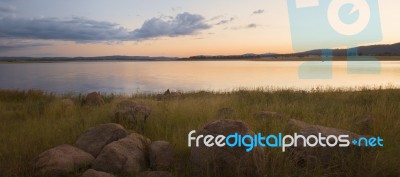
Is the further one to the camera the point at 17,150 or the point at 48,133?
the point at 48,133

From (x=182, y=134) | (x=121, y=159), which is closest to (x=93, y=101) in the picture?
(x=182, y=134)

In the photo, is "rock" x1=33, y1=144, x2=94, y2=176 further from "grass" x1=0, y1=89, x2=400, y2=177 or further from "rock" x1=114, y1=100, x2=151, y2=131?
"rock" x1=114, y1=100, x2=151, y2=131

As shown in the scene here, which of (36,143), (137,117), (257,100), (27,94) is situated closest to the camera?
(36,143)

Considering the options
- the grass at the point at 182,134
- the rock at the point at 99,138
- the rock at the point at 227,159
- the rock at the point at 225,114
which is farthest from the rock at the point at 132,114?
the rock at the point at 227,159

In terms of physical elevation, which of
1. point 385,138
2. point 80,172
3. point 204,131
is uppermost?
point 204,131

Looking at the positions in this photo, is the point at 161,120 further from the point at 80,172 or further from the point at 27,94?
the point at 27,94

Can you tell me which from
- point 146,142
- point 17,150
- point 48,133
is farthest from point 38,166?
point 48,133

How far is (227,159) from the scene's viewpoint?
4430 mm

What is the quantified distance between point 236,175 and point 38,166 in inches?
113

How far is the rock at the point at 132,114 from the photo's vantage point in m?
7.40

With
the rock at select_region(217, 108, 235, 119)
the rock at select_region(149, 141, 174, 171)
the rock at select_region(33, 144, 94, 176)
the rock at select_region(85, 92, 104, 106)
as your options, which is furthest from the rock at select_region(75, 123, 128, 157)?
the rock at select_region(85, 92, 104, 106)

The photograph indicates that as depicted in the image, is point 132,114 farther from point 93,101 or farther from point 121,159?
point 93,101

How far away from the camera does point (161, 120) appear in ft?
25.0

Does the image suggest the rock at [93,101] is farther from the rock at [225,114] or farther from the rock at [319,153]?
the rock at [319,153]
